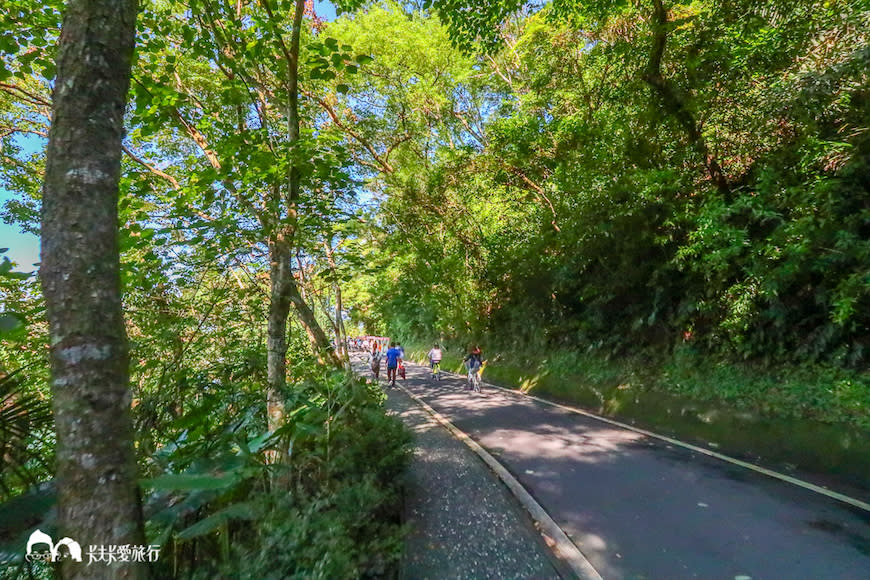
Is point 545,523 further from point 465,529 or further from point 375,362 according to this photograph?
point 375,362

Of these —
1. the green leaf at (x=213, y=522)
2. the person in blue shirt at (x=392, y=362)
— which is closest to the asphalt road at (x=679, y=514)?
the green leaf at (x=213, y=522)

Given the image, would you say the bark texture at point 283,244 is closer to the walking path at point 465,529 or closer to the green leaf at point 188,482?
the walking path at point 465,529

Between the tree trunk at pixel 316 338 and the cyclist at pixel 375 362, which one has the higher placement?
the tree trunk at pixel 316 338

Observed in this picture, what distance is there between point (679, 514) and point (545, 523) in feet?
4.74

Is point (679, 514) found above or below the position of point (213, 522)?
below

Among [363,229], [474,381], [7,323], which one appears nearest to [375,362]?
[474,381]

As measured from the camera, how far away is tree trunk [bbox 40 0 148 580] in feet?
5.03

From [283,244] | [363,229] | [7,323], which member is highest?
[363,229]

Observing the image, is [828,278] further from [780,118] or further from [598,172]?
[598,172]

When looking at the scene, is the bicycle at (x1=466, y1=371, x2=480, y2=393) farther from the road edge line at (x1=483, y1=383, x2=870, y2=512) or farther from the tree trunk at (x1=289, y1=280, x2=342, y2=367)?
the tree trunk at (x1=289, y1=280, x2=342, y2=367)

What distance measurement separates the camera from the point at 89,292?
5.33 ft

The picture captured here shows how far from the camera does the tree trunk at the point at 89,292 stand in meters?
1.53

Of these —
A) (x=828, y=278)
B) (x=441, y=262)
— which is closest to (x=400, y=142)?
(x=441, y=262)

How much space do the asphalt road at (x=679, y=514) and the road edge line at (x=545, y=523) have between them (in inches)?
5.0
